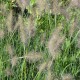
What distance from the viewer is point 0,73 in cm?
241

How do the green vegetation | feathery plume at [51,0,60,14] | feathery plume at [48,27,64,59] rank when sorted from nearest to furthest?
feathery plume at [48,27,64,59], the green vegetation, feathery plume at [51,0,60,14]

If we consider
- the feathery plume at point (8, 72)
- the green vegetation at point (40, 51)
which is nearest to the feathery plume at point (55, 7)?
the green vegetation at point (40, 51)

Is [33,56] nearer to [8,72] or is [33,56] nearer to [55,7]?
[8,72]

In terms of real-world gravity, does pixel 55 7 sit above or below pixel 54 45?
above

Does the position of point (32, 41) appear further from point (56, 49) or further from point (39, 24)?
point (56, 49)

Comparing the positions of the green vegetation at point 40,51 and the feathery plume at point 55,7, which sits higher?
the feathery plume at point 55,7

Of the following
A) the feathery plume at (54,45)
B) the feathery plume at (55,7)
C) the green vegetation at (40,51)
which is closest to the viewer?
the feathery plume at (54,45)

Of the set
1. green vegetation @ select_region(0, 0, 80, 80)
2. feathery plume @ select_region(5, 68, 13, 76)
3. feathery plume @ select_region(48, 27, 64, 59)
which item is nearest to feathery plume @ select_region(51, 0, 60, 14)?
green vegetation @ select_region(0, 0, 80, 80)

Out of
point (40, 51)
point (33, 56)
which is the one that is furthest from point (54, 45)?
point (40, 51)

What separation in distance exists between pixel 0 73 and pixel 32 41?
470 mm

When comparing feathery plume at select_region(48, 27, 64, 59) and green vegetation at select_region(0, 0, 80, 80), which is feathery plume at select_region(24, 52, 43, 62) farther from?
feathery plume at select_region(48, 27, 64, 59)

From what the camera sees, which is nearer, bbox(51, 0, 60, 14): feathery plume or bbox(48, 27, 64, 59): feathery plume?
bbox(48, 27, 64, 59): feathery plume

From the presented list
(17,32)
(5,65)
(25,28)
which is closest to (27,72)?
(5,65)

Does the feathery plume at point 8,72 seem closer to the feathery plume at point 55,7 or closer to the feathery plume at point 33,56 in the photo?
the feathery plume at point 33,56
